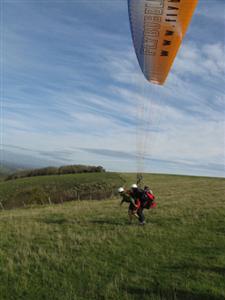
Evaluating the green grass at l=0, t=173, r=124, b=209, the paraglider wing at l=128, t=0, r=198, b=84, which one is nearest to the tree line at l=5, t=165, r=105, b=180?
the green grass at l=0, t=173, r=124, b=209

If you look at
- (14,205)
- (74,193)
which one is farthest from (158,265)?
(74,193)

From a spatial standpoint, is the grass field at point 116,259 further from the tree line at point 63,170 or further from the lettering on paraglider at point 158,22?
the tree line at point 63,170

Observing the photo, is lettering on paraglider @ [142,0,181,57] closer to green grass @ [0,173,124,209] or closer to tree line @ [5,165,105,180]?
green grass @ [0,173,124,209]

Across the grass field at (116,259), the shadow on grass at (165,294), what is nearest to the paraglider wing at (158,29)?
the grass field at (116,259)

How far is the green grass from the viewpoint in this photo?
117 feet

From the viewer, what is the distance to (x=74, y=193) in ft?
133

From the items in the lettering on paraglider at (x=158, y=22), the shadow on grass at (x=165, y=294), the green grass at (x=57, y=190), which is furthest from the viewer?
the green grass at (x=57, y=190)

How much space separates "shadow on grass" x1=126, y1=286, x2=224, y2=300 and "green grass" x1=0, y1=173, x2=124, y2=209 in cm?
2680

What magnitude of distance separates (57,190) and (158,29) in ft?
111

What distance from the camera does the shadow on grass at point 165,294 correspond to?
6.82 m

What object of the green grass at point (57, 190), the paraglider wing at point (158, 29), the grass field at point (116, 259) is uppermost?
the paraglider wing at point (158, 29)

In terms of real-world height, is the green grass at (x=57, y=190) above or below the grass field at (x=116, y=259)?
below

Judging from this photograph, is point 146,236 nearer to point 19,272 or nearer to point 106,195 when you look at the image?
point 19,272

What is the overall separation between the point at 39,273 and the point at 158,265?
3155 millimetres
